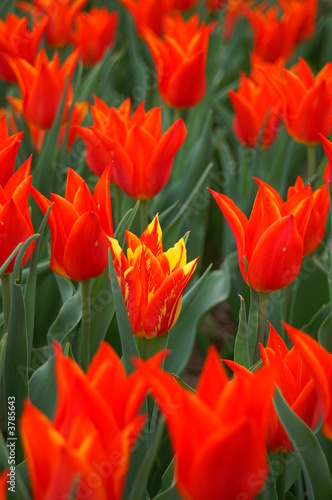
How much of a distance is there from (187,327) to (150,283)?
38 cm

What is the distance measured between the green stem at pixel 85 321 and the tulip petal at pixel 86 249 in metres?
0.04

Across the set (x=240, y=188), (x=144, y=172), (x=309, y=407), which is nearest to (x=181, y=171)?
(x=240, y=188)

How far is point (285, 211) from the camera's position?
969 millimetres

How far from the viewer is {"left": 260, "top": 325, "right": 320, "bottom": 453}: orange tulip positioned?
79 cm

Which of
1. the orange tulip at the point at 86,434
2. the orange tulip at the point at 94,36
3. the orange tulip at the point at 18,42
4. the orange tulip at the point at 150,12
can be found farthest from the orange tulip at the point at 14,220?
the orange tulip at the point at 150,12

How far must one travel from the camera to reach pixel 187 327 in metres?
1.26

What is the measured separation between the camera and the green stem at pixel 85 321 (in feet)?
3.38

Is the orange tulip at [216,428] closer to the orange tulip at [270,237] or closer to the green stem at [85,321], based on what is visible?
the orange tulip at [270,237]

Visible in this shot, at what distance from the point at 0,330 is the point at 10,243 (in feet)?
0.74

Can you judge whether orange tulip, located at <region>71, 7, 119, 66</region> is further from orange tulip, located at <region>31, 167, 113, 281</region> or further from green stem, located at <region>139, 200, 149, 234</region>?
orange tulip, located at <region>31, 167, 113, 281</region>

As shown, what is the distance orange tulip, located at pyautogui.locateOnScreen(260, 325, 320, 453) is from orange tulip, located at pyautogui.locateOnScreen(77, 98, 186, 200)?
1.62 ft

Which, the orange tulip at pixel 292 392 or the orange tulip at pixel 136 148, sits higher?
the orange tulip at pixel 136 148

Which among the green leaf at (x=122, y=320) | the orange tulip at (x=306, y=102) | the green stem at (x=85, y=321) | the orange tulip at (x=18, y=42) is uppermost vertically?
the orange tulip at (x=18, y=42)

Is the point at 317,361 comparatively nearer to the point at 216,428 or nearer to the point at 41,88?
the point at 216,428
